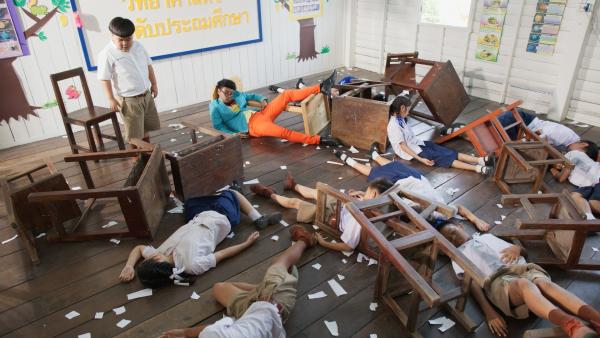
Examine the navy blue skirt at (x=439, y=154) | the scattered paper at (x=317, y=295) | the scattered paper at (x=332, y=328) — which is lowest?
the scattered paper at (x=332, y=328)

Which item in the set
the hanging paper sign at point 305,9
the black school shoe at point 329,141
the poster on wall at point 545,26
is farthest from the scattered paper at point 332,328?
the hanging paper sign at point 305,9

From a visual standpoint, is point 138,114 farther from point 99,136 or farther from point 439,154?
point 439,154

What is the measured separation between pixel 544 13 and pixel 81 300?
20.7 feet

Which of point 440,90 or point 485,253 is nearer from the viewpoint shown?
point 485,253

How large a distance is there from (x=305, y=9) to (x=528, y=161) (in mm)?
4917

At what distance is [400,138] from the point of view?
4.63 m

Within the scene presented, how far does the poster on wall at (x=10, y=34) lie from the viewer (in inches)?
A: 183

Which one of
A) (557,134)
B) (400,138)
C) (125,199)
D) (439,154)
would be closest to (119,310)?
(125,199)

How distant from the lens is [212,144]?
3.83 metres

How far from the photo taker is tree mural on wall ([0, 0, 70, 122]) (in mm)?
4812

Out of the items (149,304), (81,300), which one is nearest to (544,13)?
(149,304)

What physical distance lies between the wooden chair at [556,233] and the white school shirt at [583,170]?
3.57ft

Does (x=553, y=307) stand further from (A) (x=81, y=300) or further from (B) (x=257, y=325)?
(A) (x=81, y=300)

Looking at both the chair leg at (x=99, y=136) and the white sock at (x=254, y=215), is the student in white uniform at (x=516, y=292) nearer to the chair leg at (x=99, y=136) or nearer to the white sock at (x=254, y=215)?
the white sock at (x=254, y=215)
